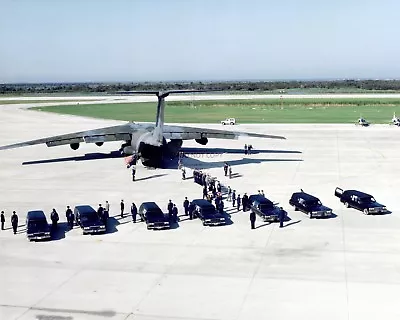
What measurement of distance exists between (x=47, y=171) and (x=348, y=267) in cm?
3395

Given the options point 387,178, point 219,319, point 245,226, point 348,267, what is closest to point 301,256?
point 348,267

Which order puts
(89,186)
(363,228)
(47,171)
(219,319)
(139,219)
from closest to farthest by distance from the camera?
(219,319) < (363,228) < (139,219) < (89,186) < (47,171)

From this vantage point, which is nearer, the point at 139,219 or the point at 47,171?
the point at 139,219

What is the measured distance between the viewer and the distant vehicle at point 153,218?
30.9 m

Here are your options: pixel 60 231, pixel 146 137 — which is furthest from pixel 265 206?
Answer: pixel 146 137

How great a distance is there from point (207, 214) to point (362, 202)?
33.8ft

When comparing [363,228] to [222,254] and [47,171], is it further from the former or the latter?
[47,171]

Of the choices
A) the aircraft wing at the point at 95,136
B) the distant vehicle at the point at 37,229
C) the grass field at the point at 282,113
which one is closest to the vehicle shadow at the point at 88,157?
the aircraft wing at the point at 95,136

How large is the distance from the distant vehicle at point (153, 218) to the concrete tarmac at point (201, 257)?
67cm

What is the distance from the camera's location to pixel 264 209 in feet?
107

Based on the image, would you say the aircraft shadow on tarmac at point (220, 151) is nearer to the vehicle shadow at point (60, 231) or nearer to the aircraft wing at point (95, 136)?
the aircraft wing at point (95, 136)

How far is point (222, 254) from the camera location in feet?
86.7

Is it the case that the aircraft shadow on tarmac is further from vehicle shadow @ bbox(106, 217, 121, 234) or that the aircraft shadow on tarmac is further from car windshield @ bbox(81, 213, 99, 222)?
car windshield @ bbox(81, 213, 99, 222)

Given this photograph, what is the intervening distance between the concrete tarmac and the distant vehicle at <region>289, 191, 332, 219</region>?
526 mm
